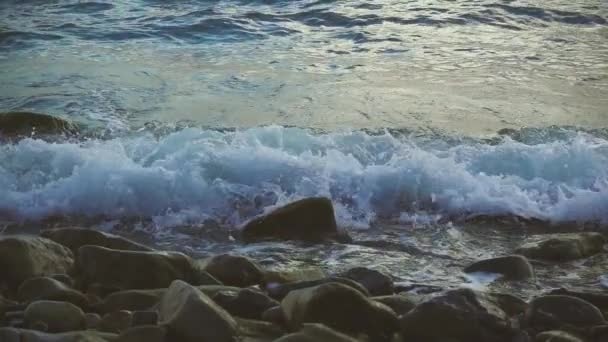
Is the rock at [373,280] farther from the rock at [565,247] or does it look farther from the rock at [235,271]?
the rock at [565,247]

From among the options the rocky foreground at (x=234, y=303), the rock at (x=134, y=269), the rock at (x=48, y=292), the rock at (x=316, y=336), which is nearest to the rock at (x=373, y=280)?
the rocky foreground at (x=234, y=303)

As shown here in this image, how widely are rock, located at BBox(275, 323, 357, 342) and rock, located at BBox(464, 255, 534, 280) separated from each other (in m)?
1.38

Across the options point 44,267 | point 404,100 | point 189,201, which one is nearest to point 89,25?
point 404,100

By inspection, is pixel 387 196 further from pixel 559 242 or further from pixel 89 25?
pixel 89 25

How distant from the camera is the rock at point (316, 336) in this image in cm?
302

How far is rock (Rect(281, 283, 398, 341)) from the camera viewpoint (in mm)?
3297

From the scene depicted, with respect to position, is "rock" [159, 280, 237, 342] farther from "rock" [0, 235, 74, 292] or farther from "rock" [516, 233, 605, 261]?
"rock" [516, 233, 605, 261]

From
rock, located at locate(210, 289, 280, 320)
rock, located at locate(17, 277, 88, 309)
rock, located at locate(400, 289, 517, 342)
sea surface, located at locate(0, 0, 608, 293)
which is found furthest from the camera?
sea surface, located at locate(0, 0, 608, 293)

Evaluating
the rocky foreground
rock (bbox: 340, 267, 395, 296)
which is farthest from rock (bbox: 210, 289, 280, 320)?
rock (bbox: 340, 267, 395, 296)

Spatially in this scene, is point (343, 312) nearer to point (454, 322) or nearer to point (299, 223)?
point (454, 322)

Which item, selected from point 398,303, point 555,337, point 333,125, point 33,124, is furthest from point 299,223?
point 33,124

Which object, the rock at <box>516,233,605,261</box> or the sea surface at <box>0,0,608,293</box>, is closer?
the rock at <box>516,233,605,261</box>

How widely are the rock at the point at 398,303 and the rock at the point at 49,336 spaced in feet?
3.82

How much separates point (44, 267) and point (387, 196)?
97.9 inches
